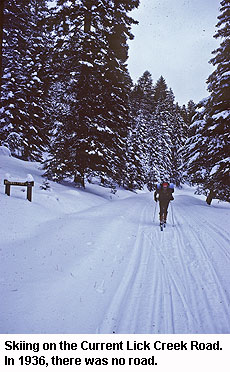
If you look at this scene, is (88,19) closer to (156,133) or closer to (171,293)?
(171,293)

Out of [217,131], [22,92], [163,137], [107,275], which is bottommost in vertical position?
[107,275]

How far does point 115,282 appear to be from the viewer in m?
5.00

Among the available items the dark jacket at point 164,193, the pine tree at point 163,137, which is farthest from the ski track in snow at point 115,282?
the pine tree at point 163,137

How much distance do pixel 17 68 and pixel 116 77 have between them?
858 centimetres

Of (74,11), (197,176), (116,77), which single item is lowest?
(197,176)

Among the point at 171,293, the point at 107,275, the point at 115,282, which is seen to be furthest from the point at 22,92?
the point at 171,293

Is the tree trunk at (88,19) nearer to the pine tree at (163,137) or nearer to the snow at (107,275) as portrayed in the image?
the snow at (107,275)

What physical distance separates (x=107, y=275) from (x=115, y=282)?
0.37m

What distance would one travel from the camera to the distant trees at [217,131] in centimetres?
1581

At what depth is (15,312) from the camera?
3771 millimetres

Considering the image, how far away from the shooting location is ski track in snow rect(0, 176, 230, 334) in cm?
366

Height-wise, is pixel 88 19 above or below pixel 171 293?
above

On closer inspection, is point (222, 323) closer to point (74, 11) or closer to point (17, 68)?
point (74, 11)

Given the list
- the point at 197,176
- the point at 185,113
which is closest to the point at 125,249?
the point at 197,176
